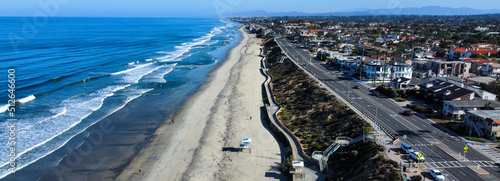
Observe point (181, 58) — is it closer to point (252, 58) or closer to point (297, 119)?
point (252, 58)

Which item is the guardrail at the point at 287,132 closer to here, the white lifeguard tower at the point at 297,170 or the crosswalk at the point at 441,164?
the white lifeguard tower at the point at 297,170

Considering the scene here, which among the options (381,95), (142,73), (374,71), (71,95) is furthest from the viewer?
(142,73)

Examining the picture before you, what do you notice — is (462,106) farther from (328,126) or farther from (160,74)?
(160,74)

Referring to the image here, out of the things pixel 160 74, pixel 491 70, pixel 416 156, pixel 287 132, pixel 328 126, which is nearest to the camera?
pixel 416 156

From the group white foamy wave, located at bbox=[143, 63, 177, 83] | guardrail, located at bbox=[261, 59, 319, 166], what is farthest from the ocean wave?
guardrail, located at bbox=[261, 59, 319, 166]

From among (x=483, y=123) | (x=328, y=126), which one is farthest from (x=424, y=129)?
(x=328, y=126)

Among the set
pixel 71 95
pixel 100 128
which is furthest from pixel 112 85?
pixel 100 128

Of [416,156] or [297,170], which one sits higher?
[416,156]
